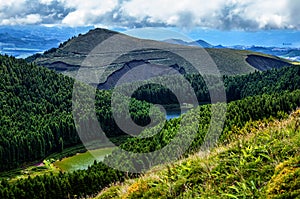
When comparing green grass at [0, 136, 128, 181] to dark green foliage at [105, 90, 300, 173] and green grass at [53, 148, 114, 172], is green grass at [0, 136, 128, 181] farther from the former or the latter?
dark green foliage at [105, 90, 300, 173]

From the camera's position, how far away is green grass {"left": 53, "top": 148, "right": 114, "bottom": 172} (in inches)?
3612

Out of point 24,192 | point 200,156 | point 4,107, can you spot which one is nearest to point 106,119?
point 4,107

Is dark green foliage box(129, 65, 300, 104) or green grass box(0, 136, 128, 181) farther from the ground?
dark green foliage box(129, 65, 300, 104)

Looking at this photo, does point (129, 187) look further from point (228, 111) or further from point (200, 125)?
point (228, 111)

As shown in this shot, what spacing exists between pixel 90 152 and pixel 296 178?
101 m

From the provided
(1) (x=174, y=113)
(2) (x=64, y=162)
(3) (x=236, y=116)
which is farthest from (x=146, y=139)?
(1) (x=174, y=113)

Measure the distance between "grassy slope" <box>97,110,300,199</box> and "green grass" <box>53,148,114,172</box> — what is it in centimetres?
7993

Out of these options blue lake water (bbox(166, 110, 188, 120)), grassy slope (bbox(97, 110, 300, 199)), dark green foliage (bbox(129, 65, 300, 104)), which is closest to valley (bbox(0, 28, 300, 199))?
grassy slope (bbox(97, 110, 300, 199))

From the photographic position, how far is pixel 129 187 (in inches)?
512

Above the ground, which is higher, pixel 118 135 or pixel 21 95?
pixel 21 95

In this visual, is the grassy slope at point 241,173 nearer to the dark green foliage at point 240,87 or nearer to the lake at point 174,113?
the lake at point 174,113

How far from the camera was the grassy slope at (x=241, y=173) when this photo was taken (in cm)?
932

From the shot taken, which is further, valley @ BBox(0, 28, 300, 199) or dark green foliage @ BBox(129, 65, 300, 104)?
dark green foliage @ BBox(129, 65, 300, 104)

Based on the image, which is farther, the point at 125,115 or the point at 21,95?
the point at 21,95
